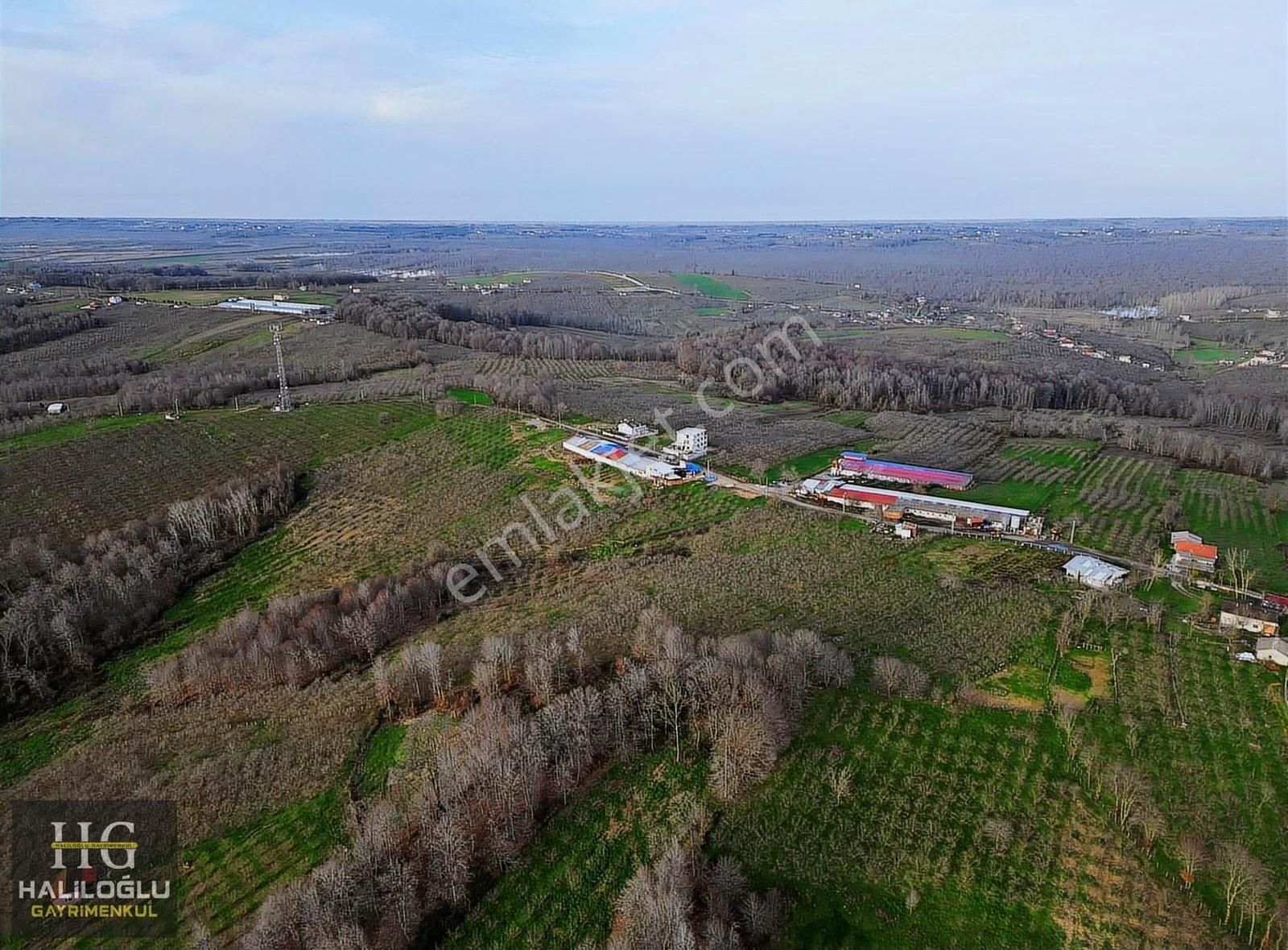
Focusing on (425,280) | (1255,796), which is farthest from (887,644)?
(425,280)

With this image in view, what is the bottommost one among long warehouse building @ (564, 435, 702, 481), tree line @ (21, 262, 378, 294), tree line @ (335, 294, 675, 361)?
long warehouse building @ (564, 435, 702, 481)

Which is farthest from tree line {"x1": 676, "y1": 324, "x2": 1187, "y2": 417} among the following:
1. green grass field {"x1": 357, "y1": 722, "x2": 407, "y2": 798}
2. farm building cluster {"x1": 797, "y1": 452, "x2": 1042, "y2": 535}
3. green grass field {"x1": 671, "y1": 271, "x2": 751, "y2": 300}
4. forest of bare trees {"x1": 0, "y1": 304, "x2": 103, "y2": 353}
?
forest of bare trees {"x1": 0, "y1": 304, "x2": 103, "y2": 353}

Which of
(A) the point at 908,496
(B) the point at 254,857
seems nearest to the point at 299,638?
(B) the point at 254,857

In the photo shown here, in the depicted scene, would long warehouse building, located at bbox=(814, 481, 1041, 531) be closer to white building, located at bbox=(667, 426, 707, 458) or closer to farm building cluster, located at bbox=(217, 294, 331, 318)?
white building, located at bbox=(667, 426, 707, 458)

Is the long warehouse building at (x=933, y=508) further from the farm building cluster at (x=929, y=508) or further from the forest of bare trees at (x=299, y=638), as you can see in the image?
the forest of bare trees at (x=299, y=638)

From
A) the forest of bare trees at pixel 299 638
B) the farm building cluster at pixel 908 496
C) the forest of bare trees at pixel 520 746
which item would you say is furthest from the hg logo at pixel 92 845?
the farm building cluster at pixel 908 496
